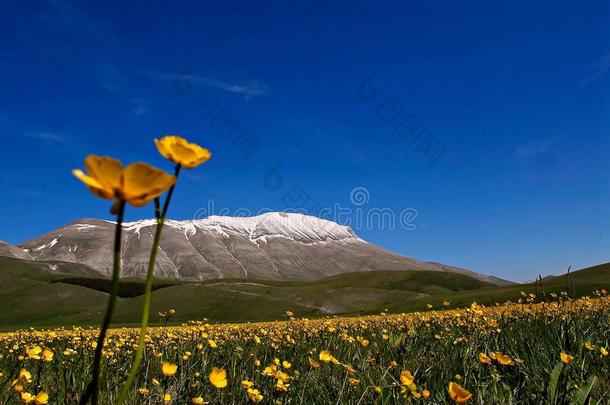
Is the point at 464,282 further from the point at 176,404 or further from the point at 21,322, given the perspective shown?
the point at 176,404

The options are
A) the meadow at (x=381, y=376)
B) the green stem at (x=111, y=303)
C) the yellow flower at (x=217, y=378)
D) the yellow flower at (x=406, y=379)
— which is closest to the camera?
the green stem at (x=111, y=303)

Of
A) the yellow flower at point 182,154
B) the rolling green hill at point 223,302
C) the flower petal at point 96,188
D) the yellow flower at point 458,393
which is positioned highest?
the rolling green hill at point 223,302

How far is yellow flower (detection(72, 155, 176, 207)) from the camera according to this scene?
1237 millimetres

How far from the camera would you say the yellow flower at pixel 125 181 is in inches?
48.7

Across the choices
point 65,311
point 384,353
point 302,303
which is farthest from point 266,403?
point 65,311

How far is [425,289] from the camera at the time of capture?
14775 centimetres

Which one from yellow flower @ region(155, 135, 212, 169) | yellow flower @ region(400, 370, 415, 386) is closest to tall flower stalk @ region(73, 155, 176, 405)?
yellow flower @ region(155, 135, 212, 169)

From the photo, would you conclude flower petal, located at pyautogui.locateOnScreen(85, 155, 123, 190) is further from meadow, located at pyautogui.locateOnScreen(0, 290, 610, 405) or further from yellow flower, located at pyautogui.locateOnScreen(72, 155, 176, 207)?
meadow, located at pyautogui.locateOnScreen(0, 290, 610, 405)

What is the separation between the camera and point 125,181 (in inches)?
49.4

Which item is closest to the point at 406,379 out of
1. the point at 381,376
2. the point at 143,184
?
the point at 381,376

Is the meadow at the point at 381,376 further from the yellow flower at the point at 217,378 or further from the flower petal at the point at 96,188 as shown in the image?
the flower petal at the point at 96,188

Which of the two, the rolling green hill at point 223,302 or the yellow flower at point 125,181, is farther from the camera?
the rolling green hill at point 223,302

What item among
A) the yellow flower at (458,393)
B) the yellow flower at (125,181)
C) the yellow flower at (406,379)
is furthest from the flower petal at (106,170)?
the yellow flower at (406,379)

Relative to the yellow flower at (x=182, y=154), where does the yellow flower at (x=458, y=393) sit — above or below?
below
